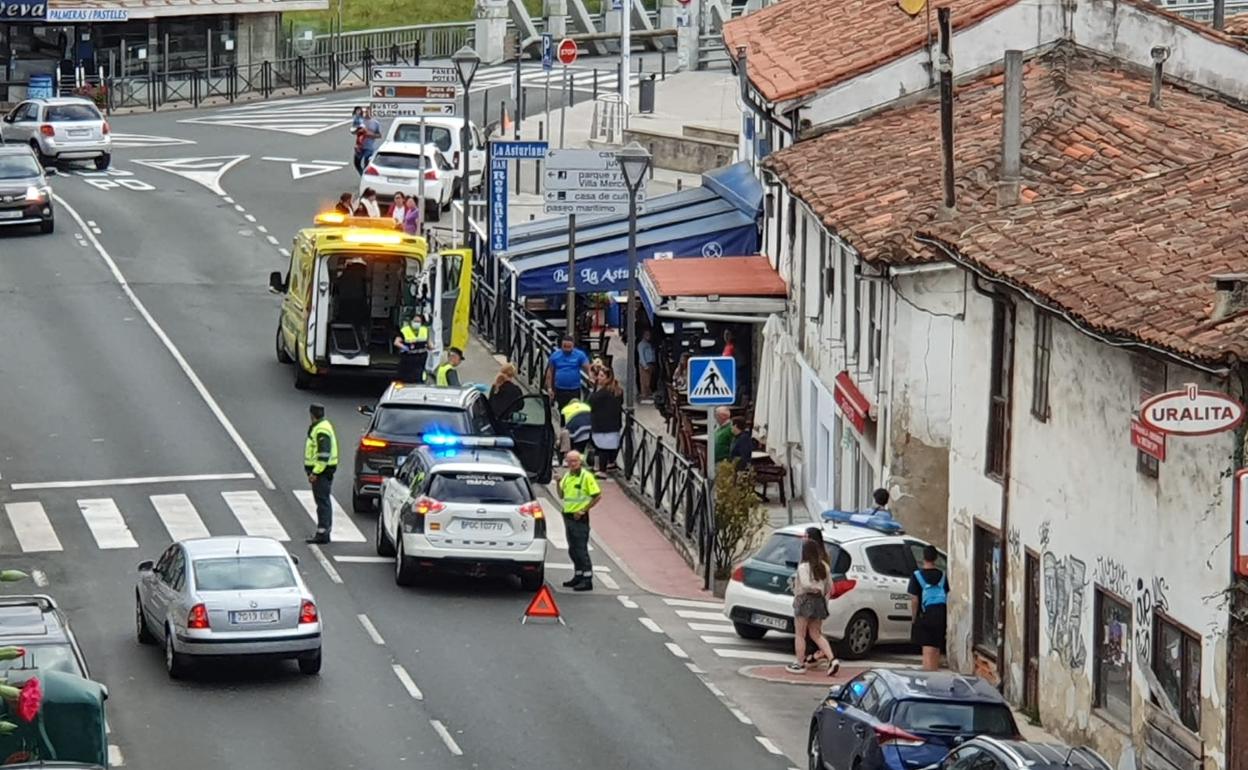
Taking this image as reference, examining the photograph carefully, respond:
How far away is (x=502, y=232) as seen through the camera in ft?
152

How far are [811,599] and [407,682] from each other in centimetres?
420

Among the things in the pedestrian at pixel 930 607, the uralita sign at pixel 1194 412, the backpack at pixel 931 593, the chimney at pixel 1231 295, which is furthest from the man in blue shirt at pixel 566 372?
the uralita sign at pixel 1194 412

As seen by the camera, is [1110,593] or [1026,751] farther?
[1110,593]

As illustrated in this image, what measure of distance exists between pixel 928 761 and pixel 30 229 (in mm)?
35300

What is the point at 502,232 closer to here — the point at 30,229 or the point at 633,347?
the point at 633,347

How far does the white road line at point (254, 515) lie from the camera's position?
113 ft

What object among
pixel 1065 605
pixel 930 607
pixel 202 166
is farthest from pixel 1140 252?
pixel 202 166

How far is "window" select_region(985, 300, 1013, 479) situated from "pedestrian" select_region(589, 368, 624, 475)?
35.3ft

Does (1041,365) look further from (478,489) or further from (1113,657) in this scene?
(478,489)

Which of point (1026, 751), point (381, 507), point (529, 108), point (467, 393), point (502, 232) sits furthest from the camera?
point (529, 108)

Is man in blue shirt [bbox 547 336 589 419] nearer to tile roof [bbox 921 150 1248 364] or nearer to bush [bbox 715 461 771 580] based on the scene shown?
bush [bbox 715 461 771 580]

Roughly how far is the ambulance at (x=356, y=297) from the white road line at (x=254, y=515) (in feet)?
17.5

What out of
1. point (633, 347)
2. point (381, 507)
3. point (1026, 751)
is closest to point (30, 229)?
point (633, 347)

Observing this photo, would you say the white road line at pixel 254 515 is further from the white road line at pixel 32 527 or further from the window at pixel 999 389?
the window at pixel 999 389
